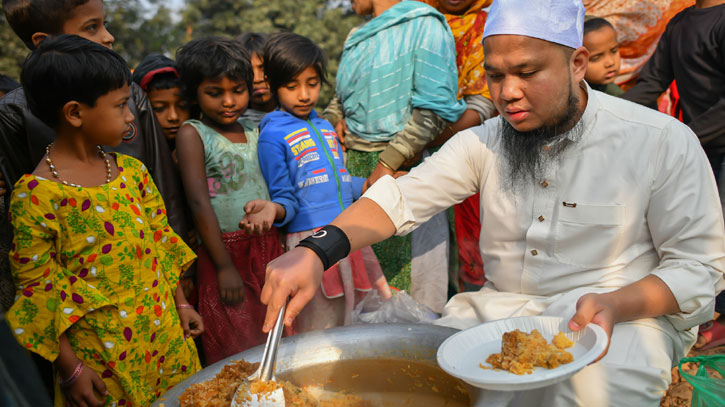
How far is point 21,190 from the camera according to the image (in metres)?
1.84

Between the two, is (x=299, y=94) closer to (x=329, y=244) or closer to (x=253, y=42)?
(x=253, y=42)

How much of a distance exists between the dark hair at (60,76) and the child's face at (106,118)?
3 cm

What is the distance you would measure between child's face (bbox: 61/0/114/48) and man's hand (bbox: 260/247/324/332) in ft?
4.87

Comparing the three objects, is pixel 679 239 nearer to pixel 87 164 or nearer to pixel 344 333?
pixel 344 333

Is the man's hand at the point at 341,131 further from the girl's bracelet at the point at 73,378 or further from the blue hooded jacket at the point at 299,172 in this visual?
the girl's bracelet at the point at 73,378

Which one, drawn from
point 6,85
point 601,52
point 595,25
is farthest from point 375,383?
point 6,85

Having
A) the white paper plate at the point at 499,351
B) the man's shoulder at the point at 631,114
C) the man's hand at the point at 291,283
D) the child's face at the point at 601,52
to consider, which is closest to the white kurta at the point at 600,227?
the man's shoulder at the point at 631,114

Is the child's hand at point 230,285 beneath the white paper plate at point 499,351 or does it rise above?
beneath

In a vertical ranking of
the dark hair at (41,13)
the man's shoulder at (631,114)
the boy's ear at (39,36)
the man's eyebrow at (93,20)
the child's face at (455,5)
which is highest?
the dark hair at (41,13)

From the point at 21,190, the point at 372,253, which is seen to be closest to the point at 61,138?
the point at 21,190

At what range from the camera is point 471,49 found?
10.8ft

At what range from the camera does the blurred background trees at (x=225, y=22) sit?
16.0 metres

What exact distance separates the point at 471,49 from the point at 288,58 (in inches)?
46.8

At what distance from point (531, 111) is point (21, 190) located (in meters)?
1.79
